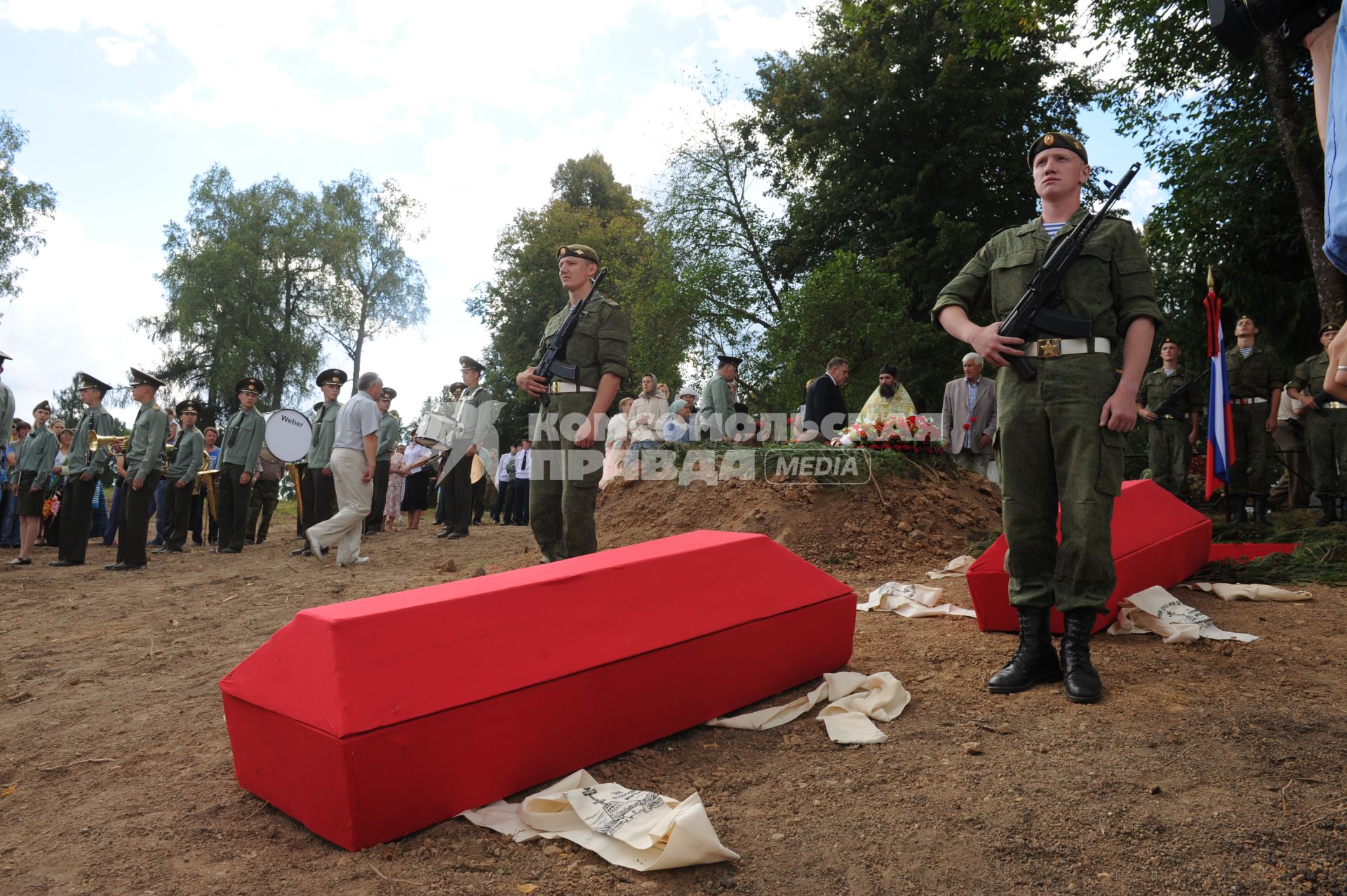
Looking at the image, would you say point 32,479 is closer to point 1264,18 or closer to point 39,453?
point 39,453

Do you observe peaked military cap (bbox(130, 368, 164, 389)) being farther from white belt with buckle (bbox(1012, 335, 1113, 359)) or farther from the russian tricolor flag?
the russian tricolor flag

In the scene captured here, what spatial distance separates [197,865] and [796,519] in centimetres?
650

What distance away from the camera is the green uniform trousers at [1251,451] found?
8570 mm

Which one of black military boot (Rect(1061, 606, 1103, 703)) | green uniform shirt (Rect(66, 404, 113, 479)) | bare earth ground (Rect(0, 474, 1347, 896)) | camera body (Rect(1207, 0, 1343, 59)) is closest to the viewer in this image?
camera body (Rect(1207, 0, 1343, 59))

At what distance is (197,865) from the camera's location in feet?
6.80

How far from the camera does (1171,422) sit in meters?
9.98

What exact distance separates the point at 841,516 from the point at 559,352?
12.8 feet

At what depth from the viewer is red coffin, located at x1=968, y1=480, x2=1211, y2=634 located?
4.09 meters

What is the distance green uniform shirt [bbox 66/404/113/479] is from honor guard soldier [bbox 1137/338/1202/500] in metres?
12.2

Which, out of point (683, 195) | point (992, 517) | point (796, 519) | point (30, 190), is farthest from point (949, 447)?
point (30, 190)

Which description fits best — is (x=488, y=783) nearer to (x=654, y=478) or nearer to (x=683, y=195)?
(x=654, y=478)

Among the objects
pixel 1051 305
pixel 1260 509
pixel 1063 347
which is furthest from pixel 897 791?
pixel 1260 509

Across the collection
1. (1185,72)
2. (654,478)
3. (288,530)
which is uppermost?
(1185,72)

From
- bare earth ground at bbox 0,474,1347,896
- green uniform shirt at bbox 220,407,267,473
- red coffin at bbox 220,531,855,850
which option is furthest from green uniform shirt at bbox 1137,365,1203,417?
green uniform shirt at bbox 220,407,267,473
